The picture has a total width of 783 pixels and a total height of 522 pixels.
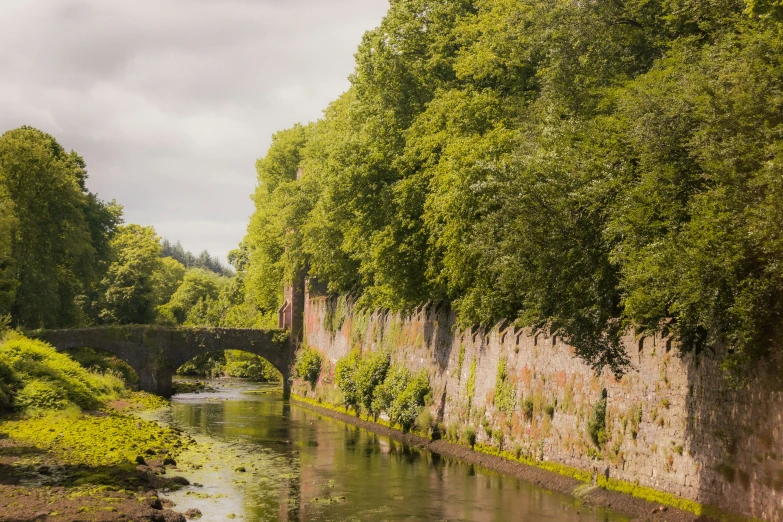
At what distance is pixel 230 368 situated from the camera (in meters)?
91.6

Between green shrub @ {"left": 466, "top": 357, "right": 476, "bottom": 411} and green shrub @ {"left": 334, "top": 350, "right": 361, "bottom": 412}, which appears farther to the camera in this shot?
green shrub @ {"left": 334, "top": 350, "right": 361, "bottom": 412}

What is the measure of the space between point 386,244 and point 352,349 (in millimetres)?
13869

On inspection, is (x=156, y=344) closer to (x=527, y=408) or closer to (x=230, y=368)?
(x=230, y=368)

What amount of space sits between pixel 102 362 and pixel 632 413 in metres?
48.0

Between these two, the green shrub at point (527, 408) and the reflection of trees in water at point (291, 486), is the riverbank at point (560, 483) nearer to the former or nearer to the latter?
the green shrub at point (527, 408)

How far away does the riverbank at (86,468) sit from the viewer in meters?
20.3

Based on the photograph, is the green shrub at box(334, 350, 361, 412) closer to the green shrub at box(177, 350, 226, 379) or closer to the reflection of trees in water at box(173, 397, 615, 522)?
the reflection of trees in water at box(173, 397, 615, 522)

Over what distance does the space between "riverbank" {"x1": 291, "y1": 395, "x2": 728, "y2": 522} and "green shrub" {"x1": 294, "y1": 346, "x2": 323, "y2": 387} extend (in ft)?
59.4

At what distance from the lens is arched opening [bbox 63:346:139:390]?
62.2 m

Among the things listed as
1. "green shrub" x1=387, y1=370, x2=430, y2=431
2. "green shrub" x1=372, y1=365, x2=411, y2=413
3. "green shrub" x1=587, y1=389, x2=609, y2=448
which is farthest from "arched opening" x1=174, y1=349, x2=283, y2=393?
"green shrub" x1=587, y1=389, x2=609, y2=448

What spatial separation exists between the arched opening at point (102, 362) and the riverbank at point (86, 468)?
2061 cm

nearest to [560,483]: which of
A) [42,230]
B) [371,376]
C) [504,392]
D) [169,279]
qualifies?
[504,392]

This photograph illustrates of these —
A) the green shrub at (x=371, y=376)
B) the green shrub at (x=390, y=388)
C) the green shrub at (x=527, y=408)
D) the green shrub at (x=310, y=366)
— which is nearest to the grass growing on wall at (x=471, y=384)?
the green shrub at (x=527, y=408)

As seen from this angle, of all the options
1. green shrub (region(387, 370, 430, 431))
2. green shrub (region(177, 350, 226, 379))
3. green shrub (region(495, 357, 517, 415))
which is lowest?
green shrub (region(177, 350, 226, 379))
